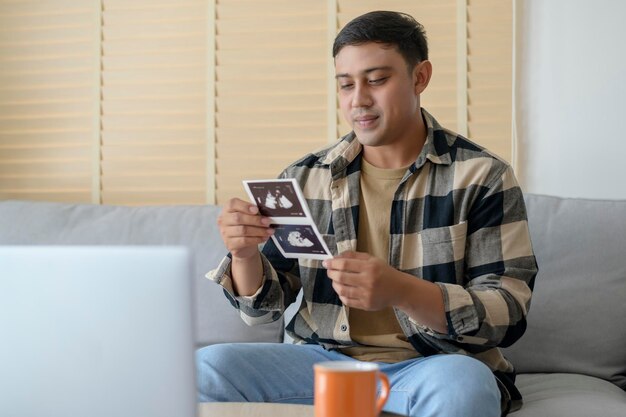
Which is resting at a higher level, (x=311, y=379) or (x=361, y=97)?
(x=361, y=97)

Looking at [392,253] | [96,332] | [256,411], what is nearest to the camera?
[96,332]

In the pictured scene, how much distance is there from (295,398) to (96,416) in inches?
32.2

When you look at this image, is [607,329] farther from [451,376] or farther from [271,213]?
[271,213]

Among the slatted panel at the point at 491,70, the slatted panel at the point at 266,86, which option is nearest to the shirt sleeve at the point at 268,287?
the slatted panel at the point at 266,86

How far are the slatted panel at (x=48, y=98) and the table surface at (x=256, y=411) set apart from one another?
5.57 feet

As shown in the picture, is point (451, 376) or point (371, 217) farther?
point (371, 217)

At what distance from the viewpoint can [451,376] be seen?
4.58ft

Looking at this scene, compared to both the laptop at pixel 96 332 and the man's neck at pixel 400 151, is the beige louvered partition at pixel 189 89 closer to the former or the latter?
the man's neck at pixel 400 151

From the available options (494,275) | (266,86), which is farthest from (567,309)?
(266,86)

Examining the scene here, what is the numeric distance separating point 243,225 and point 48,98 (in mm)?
1483

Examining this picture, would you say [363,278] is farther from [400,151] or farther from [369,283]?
[400,151]

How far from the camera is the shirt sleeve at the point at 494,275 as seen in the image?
1556 mm

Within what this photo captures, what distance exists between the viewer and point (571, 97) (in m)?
2.44

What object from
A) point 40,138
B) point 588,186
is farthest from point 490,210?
point 40,138
